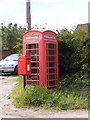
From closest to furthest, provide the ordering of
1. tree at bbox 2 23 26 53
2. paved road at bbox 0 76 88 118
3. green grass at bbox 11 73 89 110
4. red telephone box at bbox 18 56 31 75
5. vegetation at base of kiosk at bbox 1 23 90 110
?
1. paved road at bbox 0 76 88 118
2. green grass at bbox 11 73 89 110
3. red telephone box at bbox 18 56 31 75
4. vegetation at base of kiosk at bbox 1 23 90 110
5. tree at bbox 2 23 26 53

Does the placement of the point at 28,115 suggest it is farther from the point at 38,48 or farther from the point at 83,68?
the point at 83,68

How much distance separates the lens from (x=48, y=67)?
26.3 feet

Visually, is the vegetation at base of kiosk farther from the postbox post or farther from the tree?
the tree

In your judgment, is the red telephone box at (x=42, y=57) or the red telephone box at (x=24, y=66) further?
the red telephone box at (x=42, y=57)

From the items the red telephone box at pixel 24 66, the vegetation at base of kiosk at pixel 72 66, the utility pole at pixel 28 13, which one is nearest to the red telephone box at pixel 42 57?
the vegetation at base of kiosk at pixel 72 66

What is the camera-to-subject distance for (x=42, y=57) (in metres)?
7.77

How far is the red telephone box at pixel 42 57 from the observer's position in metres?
7.80

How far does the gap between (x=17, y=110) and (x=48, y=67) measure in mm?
2284

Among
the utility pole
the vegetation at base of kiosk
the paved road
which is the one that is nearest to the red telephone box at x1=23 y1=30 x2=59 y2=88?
the vegetation at base of kiosk

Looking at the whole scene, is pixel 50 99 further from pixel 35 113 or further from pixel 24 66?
pixel 24 66

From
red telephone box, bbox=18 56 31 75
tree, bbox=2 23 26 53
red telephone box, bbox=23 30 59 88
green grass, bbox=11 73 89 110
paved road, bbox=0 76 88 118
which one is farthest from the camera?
tree, bbox=2 23 26 53

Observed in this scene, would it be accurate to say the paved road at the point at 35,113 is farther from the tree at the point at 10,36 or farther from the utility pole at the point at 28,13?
the tree at the point at 10,36

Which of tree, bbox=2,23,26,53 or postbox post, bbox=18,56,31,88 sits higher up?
tree, bbox=2,23,26,53

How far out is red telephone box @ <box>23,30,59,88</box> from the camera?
7801mm
